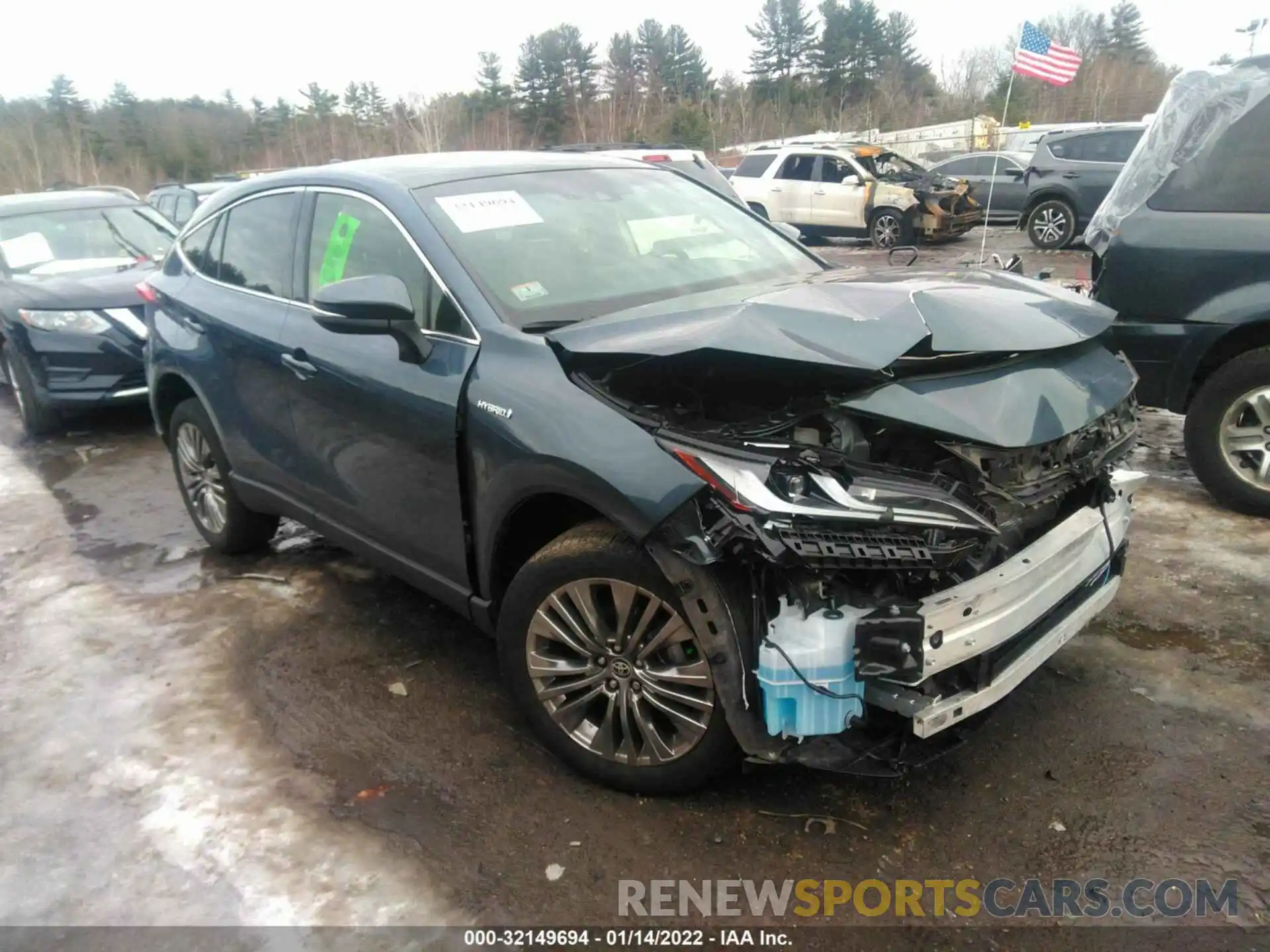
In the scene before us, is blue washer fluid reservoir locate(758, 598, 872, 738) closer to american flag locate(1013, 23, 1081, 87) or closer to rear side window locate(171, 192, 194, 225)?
rear side window locate(171, 192, 194, 225)

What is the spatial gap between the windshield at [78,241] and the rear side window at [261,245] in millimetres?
4406

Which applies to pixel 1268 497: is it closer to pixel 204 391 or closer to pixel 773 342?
pixel 773 342

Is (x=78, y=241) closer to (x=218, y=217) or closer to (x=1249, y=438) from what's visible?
(x=218, y=217)

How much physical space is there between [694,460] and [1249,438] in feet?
11.6

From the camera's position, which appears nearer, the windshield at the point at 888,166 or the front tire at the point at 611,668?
the front tire at the point at 611,668

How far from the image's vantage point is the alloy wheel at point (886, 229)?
659 inches

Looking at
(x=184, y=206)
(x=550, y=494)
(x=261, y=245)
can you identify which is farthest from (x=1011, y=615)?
(x=184, y=206)

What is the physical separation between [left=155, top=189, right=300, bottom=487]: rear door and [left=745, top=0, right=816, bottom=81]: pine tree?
199 feet

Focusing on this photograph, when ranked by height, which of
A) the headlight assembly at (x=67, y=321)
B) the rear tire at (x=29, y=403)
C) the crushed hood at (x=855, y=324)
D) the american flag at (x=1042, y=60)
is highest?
the american flag at (x=1042, y=60)

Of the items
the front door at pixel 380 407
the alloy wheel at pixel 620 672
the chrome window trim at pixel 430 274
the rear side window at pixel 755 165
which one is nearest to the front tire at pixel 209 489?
the front door at pixel 380 407

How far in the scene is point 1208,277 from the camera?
4602 millimetres

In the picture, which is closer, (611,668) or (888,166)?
(611,668)

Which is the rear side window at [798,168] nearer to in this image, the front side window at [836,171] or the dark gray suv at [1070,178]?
the front side window at [836,171]

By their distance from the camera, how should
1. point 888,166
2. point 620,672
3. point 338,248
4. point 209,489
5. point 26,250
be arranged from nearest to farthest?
point 620,672 → point 338,248 → point 209,489 → point 26,250 → point 888,166
